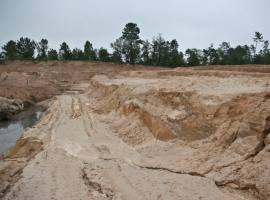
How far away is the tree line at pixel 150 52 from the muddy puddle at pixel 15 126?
35.5 metres

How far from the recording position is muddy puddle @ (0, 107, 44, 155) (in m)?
18.3

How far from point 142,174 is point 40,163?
13.0 feet

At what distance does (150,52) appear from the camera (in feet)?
219

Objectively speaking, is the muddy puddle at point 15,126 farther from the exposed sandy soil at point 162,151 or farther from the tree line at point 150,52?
the tree line at point 150,52

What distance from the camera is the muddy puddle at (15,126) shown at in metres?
18.3

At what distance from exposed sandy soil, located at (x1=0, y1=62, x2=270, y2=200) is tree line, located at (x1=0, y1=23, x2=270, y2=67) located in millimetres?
45238

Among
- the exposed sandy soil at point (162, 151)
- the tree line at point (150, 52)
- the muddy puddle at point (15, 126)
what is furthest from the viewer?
the tree line at point (150, 52)

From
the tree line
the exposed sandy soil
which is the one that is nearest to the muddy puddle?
the exposed sandy soil

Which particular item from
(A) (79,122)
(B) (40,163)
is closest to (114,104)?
(A) (79,122)

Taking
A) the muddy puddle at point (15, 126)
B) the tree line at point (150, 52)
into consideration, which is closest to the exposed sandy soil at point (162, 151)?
the muddy puddle at point (15, 126)

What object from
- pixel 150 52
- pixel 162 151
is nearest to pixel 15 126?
pixel 162 151

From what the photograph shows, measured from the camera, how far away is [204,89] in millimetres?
13539

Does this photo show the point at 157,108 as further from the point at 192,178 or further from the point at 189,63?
the point at 189,63

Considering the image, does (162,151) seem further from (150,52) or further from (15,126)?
(150,52)
